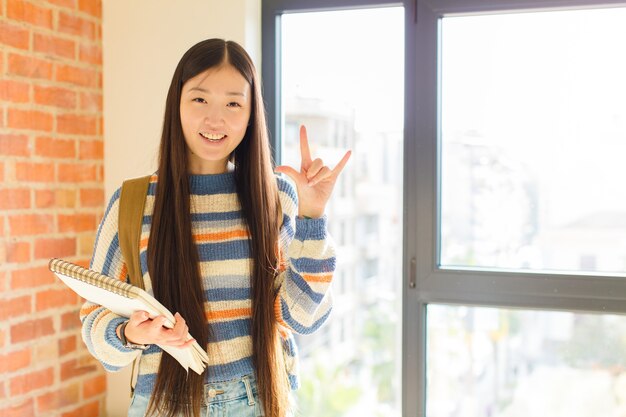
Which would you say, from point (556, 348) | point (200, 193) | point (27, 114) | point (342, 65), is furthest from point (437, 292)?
point (27, 114)

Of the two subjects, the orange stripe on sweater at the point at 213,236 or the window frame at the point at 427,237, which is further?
the window frame at the point at 427,237

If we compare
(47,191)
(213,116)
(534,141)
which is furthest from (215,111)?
(534,141)

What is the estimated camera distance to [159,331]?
1.31m

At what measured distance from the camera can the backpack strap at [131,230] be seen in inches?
58.1

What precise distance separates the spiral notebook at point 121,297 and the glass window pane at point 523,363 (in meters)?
1.04

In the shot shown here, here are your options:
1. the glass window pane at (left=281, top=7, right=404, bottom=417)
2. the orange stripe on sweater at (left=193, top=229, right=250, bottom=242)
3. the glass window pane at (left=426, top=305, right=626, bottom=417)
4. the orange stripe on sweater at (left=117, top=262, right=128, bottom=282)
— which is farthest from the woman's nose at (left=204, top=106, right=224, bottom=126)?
the glass window pane at (left=426, top=305, right=626, bottom=417)

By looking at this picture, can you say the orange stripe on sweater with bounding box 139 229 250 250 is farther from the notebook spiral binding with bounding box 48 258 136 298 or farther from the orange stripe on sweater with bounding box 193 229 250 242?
the notebook spiral binding with bounding box 48 258 136 298

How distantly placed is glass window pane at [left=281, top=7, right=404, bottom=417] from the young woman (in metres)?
0.81

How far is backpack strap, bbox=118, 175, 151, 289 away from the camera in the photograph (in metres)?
1.48

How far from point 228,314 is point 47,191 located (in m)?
0.99

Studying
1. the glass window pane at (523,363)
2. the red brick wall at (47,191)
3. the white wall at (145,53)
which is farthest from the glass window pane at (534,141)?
the red brick wall at (47,191)

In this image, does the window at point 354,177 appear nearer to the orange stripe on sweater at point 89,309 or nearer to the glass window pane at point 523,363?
the glass window pane at point 523,363

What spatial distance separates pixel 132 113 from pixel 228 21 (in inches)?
17.9

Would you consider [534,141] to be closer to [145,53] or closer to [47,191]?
[145,53]
